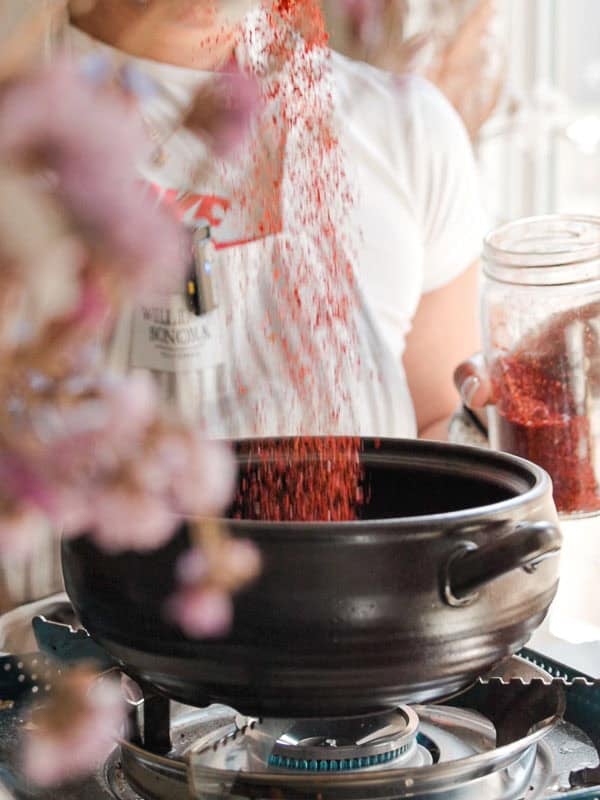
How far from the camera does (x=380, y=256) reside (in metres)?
1.21

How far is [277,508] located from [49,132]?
16.2 inches

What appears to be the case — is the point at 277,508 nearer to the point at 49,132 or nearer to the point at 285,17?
the point at 285,17

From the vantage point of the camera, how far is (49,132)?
0.12 m

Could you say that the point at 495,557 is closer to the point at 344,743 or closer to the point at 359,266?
the point at 344,743

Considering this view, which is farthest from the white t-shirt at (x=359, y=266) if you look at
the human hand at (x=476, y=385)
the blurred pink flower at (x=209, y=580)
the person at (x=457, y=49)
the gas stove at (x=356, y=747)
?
the blurred pink flower at (x=209, y=580)

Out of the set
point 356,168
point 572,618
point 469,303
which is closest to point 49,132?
point 572,618

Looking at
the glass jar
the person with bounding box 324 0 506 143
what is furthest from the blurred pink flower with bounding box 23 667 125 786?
the person with bounding box 324 0 506 143

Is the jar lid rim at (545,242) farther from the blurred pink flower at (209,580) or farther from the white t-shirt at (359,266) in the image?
the blurred pink flower at (209,580)

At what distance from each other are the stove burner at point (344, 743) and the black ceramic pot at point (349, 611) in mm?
46

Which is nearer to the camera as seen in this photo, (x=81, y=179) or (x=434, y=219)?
(x=81, y=179)

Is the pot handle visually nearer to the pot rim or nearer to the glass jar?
the pot rim

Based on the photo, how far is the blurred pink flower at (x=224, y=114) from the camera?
16 centimetres

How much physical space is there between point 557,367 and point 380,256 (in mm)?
439

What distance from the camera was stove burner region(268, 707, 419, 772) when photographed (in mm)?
421
